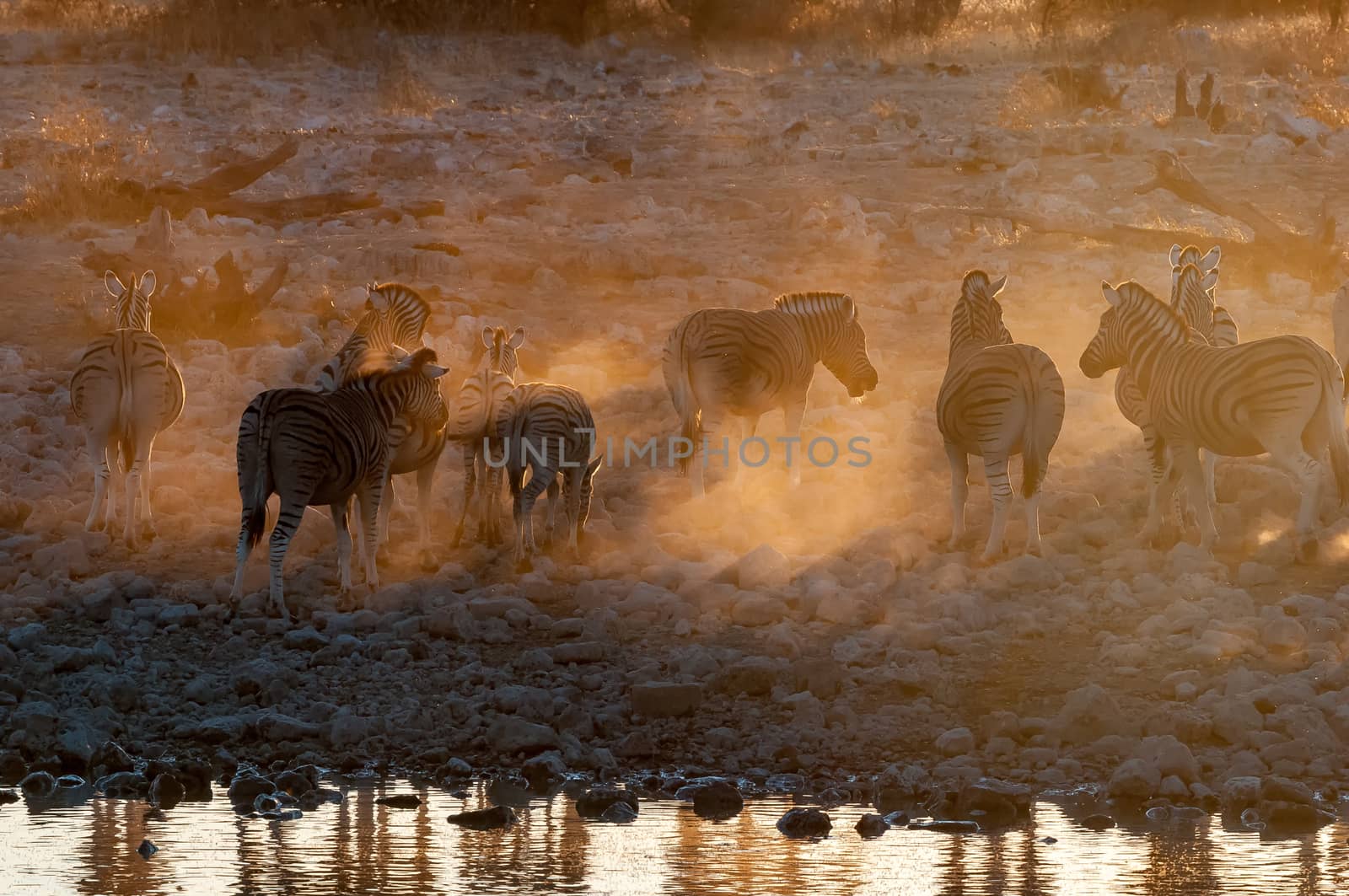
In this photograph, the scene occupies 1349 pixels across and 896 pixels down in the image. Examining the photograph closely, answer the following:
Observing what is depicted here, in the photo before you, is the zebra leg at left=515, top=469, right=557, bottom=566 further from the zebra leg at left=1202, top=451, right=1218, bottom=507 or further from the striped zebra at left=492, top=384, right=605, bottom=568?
the zebra leg at left=1202, top=451, right=1218, bottom=507

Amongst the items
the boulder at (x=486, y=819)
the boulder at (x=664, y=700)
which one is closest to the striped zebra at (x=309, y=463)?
the boulder at (x=664, y=700)

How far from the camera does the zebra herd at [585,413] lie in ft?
37.4

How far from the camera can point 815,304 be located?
1487 centimetres

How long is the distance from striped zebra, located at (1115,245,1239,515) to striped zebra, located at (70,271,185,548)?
5585 millimetres

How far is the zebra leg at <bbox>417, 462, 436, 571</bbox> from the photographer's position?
1231 centimetres

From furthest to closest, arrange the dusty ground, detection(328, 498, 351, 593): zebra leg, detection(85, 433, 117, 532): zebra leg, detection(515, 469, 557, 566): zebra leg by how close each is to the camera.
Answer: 1. detection(85, 433, 117, 532): zebra leg
2. detection(515, 469, 557, 566): zebra leg
3. detection(328, 498, 351, 593): zebra leg
4. the dusty ground

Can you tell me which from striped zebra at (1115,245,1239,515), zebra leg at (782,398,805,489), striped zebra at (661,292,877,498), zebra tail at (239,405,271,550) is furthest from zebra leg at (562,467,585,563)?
striped zebra at (1115,245,1239,515)

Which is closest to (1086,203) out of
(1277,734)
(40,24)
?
(1277,734)

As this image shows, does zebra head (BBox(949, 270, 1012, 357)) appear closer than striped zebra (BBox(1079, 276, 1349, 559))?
No

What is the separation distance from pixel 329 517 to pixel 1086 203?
11.0 meters

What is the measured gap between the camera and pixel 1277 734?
30.4ft

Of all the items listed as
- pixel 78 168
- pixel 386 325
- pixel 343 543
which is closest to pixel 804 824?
pixel 343 543

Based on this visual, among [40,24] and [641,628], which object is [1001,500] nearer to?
[641,628]

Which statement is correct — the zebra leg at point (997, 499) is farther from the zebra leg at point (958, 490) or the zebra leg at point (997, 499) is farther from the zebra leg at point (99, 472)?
the zebra leg at point (99, 472)
